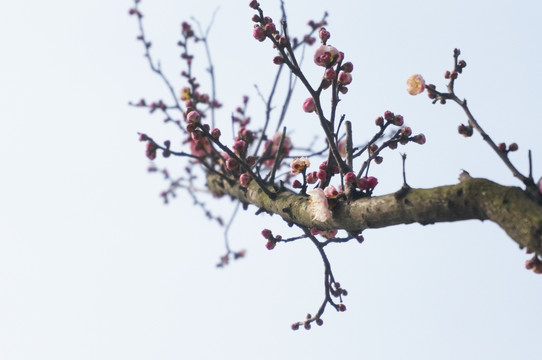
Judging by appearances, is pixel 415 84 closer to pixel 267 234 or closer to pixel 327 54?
pixel 327 54

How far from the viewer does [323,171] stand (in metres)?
2.53

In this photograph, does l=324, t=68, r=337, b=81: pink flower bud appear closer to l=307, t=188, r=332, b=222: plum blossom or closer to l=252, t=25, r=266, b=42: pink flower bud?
l=252, t=25, r=266, b=42: pink flower bud

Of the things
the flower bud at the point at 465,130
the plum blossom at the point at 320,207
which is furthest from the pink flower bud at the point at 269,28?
the flower bud at the point at 465,130

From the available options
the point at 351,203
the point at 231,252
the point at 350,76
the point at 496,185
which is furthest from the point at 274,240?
the point at 231,252

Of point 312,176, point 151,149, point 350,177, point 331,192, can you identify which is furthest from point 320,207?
point 151,149

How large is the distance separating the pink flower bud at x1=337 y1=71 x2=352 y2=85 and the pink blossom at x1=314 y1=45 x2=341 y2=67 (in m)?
0.07

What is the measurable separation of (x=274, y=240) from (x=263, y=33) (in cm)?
109

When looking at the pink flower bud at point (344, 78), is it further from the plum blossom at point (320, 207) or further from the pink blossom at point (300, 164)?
the plum blossom at point (320, 207)

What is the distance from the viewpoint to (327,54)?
2.46 meters

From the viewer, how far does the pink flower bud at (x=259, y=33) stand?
2510 mm

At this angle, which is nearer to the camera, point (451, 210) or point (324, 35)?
point (451, 210)

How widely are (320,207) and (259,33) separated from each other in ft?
3.03

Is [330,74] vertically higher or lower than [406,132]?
higher

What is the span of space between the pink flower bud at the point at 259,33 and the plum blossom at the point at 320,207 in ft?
2.69
